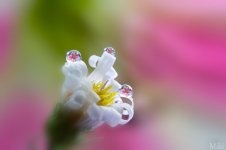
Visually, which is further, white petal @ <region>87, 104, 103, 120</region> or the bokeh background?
the bokeh background

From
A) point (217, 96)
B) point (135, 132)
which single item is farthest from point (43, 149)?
point (217, 96)

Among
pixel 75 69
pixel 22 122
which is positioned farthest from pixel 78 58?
pixel 22 122

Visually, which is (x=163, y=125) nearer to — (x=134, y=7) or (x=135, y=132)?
(x=135, y=132)

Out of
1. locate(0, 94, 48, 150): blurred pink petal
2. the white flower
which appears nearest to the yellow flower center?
the white flower

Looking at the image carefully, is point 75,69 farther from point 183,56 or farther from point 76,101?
point 183,56

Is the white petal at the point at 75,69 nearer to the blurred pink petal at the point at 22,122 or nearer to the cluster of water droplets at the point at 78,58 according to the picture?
the cluster of water droplets at the point at 78,58

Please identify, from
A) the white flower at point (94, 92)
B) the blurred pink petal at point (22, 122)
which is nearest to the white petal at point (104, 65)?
the white flower at point (94, 92)

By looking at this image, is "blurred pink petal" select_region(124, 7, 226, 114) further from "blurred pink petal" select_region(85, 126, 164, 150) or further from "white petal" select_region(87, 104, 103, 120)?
"white petal" select_region(87, 104, 103, 120)
